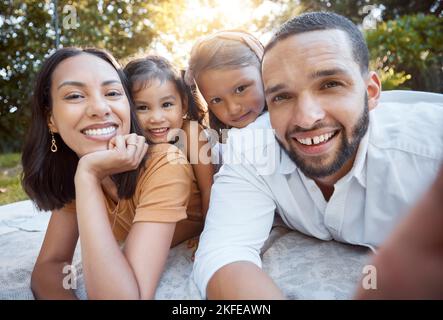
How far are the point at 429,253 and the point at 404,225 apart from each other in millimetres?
60

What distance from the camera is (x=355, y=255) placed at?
195cm

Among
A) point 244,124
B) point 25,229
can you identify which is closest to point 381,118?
point 244,124

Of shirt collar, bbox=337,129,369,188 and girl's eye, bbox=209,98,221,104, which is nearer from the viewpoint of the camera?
shirt collar, bbox=337,129,369,188

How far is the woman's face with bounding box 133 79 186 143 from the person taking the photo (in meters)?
2.61

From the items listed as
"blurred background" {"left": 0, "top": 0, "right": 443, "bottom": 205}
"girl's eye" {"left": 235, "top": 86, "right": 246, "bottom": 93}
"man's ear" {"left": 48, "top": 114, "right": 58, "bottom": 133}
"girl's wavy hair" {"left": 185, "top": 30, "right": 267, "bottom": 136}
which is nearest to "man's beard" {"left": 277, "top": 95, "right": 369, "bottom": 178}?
"girl's eye" {"left": 235, "top": 86, "right": 246, "bottom": 93}

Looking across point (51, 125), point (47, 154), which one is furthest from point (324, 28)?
point (47, 154)

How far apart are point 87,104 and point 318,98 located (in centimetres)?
113

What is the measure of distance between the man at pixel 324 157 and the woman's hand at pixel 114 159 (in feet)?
1.46

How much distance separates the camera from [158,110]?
2643 mm

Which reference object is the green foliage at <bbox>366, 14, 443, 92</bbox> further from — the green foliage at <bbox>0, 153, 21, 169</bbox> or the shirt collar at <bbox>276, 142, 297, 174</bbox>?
the green foliage at <bbox>0, 153, 21, 169</bbox>

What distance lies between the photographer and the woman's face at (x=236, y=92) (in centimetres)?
275

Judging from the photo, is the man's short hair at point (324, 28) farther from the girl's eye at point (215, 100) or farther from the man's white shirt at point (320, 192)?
the girl's eye at point (215, 100)

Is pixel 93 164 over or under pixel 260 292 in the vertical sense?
over
